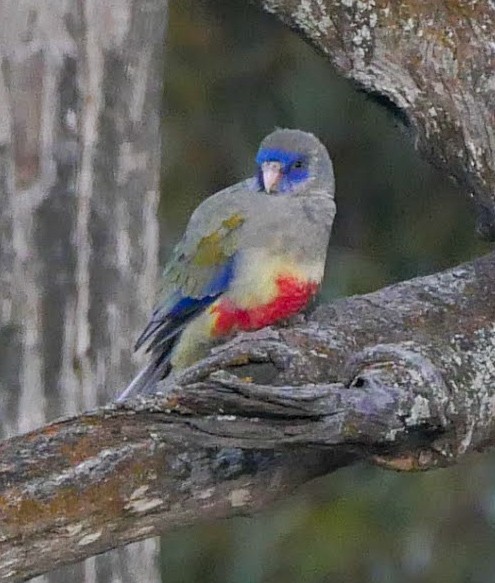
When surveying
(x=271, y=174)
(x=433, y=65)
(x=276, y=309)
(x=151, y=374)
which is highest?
(x=433, y=65)

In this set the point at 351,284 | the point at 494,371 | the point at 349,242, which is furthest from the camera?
the point at 349,242

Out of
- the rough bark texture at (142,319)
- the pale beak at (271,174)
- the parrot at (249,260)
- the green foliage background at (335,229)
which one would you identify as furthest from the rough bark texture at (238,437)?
the green foliage background at (335,229)

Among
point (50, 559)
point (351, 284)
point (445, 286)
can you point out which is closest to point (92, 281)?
point (445, 286)

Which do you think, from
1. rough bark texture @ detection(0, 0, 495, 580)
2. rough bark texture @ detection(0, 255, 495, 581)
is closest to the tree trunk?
rough bark texture @ detection(0, 0, 495, 580)

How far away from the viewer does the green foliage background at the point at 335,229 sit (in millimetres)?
3918

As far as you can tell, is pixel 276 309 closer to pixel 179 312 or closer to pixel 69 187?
pixel 179 312

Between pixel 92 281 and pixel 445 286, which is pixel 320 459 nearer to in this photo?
pixel 445 286

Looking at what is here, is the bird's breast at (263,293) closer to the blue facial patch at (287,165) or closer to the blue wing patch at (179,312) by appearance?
the blue wing patch at (179,312)

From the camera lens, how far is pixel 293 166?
2.48 metres

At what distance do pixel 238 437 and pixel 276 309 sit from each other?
0.81 m

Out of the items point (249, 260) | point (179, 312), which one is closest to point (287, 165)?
point (249, 260)

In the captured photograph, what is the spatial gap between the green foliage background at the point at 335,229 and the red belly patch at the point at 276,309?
4.36ft

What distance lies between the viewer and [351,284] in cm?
384

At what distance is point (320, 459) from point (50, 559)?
0.37m
